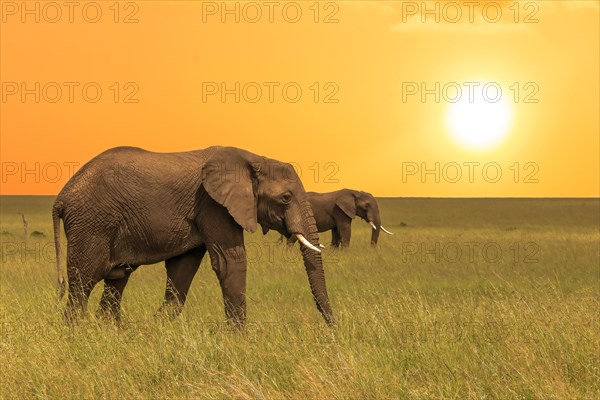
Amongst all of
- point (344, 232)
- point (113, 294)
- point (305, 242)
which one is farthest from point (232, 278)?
point (344, 232)

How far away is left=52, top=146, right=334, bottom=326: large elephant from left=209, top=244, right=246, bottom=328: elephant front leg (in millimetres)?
11

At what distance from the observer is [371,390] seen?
20.0ft

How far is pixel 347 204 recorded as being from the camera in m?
23.2

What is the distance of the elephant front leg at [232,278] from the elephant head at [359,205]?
46.2 feet

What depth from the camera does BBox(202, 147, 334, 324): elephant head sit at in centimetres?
902

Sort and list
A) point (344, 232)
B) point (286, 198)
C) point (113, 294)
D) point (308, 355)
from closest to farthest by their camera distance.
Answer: point (308, 355)
point (286, 198)
point (113, 294)
point (344, 232)

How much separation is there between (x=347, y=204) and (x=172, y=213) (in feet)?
47.2

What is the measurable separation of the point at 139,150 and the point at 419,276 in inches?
285

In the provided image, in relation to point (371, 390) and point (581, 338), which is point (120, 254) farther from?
point (581, 338)

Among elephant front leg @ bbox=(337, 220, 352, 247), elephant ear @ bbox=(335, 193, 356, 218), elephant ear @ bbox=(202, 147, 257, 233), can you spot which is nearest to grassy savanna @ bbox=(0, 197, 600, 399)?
elephant ear @ bbox=(202, 147, 257, 233)

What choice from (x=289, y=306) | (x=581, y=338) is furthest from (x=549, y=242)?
(x=581, y=338)

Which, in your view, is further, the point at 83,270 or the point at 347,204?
the point at 347,204

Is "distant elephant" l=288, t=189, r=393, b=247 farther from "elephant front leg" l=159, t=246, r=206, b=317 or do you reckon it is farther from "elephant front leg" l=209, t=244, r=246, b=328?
"elephant front leg" l=209, t=244, r=246, b=328

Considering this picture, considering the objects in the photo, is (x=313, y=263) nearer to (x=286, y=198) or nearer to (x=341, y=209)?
(x=286, y=198)
